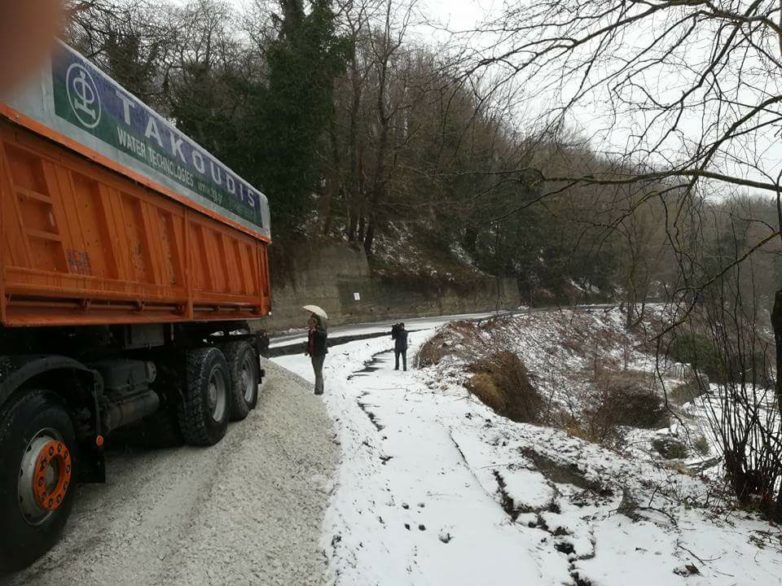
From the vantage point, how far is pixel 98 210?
414 cm

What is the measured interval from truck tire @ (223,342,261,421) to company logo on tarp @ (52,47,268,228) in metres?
1.84

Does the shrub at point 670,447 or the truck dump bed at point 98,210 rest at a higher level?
the truck dump bed at point 98,210

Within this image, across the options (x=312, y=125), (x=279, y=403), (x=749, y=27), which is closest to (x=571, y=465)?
(x=279, y=403)

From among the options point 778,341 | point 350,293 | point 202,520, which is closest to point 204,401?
point 202,520

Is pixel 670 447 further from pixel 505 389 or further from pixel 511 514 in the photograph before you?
pixel 511 514

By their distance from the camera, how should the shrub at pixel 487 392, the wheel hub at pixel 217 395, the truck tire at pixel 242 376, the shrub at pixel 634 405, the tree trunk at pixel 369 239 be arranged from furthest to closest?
the tree trunk at pixel 369 239 < the shrub at pixel 634 405 < the shrub at pixel 487 392 < the truck tire at pixel 242 376 < the wheel hub at pixel 217 395

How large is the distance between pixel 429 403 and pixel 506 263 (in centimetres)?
3271

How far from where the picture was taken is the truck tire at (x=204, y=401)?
5.62 metres

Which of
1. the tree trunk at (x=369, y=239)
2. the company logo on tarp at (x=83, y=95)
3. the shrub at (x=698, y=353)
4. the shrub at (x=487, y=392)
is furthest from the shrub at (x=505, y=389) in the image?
the tree trunk at (x=369, y=239)

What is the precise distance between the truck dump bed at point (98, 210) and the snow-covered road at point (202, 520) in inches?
54.2

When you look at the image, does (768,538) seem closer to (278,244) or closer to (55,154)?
(55,154)

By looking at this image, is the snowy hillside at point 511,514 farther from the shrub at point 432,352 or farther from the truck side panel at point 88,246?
the shrub at point 432,352

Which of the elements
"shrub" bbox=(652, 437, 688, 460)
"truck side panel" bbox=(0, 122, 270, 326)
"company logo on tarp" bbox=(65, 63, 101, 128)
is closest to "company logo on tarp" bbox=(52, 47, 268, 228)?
"company logo on tarp" bbox=(65, 63, 101, 128)

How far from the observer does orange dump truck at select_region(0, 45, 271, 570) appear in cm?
320
